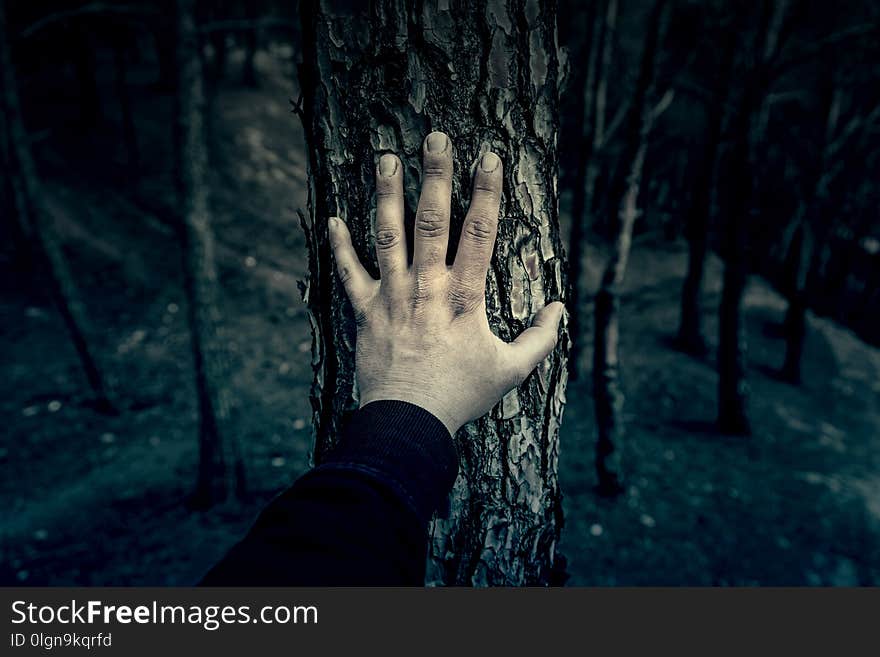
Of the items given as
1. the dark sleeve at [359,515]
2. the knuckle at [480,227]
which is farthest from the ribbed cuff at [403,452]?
the knuckle at [480,227]

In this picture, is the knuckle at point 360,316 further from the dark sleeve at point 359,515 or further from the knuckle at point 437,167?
the knuckle at point 437,167

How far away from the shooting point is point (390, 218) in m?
1.44

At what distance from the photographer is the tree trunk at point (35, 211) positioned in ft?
23.9

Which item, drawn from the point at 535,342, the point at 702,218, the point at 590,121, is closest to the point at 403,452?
the point at 535,342

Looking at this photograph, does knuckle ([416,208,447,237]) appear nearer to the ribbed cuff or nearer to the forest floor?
the ribbed cuff

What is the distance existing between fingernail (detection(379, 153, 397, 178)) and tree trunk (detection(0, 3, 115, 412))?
887 cm

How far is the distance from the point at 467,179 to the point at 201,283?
5.54m

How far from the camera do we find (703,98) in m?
8.61

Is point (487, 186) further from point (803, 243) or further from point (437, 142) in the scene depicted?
point (803, 243)

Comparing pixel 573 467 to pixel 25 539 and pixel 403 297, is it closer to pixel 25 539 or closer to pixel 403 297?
pixel 403 297

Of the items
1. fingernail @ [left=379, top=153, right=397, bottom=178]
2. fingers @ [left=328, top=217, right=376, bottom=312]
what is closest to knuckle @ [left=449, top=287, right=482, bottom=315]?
fingers @ [left=328, top=217, right=376, bottom=312]

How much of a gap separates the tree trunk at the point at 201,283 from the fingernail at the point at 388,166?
5152 millimetres

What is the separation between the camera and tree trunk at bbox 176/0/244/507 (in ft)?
18.1

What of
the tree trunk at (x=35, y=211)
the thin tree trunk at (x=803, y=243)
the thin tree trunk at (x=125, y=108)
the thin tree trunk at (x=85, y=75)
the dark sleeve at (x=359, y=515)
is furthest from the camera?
the thin tree trunk at (x=85, y=75)
